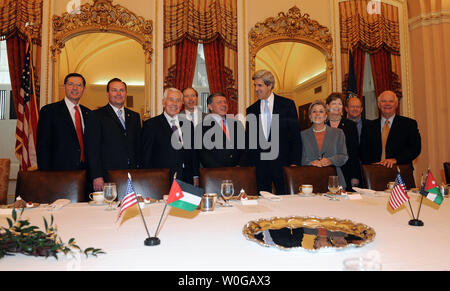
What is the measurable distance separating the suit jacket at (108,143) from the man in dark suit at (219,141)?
0.68m

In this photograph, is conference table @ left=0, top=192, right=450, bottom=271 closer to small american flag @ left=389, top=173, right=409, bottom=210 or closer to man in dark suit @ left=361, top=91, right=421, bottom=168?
small american flag @ left=389, top=173, right=409, bottom=210

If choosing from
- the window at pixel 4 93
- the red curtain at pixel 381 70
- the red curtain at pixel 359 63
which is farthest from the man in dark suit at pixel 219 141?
the window at pixel 4 93

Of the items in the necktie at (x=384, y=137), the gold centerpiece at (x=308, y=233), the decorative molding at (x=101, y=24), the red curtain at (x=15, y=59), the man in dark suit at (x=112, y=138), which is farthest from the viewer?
the decorative molding at (x=101, y=24)

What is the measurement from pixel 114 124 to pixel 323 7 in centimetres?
430

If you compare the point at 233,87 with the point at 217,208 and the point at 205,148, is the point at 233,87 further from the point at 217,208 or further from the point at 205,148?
the point at 217,208

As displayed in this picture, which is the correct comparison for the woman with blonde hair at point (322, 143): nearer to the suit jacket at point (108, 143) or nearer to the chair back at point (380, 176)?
the chair back at point (380, 176)

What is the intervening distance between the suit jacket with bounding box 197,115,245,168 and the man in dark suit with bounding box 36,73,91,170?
1.10 metres

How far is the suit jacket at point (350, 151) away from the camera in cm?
341

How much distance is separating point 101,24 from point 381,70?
15.4 ft

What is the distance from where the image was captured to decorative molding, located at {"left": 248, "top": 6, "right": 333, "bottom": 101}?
17.5 ft

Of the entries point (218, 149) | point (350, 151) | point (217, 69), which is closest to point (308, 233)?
point (218, 149)

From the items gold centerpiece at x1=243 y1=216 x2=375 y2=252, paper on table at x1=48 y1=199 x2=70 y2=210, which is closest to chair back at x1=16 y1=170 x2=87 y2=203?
paper on table at x1=48 y1=199 x2=70 y2=210
